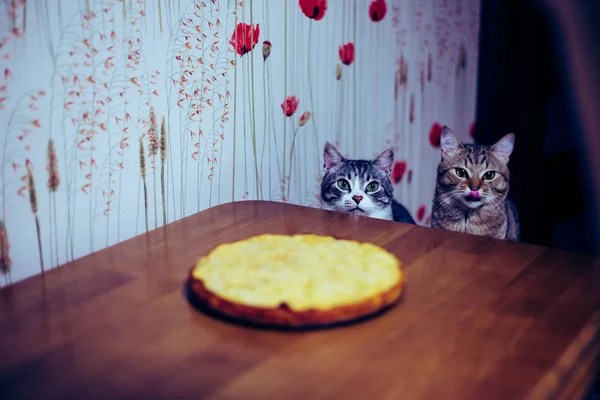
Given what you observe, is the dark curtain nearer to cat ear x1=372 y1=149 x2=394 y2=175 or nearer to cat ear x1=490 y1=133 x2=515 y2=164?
cat ear x1=490 y1=133 x2=515 y2=164

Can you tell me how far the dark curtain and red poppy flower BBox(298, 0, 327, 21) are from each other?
105cm

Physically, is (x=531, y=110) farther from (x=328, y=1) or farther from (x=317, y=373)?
(x=317, y=373)

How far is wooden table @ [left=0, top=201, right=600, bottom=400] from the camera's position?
61 centimetres

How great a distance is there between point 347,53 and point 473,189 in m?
0.55

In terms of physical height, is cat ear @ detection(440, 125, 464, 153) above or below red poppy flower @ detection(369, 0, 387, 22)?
below

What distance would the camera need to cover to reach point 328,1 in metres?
1.60

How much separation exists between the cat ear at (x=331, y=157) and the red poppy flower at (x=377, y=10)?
53 centimetres

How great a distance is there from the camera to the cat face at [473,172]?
1.55 meters

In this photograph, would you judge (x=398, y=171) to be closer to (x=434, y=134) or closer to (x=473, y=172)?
(x=434, y=134)

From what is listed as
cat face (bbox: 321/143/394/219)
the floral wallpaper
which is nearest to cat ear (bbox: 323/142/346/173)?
cat face (bbox: 321/143/394/219)

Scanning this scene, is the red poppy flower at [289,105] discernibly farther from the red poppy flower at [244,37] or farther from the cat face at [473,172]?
the cat face at [473,172]

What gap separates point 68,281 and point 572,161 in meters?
2.10

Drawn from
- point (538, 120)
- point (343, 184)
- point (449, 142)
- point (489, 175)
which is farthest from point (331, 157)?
point (538, 120)

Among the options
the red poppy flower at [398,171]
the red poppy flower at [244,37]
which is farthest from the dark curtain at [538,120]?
the red poppy flower at [244,37]
